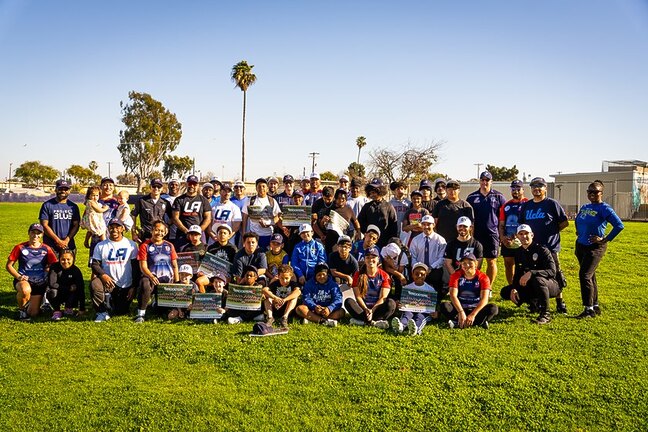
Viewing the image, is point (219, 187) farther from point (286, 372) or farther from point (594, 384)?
point (594, 384)

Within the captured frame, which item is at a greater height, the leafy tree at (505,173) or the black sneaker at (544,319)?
the leafy tree at (505,173)

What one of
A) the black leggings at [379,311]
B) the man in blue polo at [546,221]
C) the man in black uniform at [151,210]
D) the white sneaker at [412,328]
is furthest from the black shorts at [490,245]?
the man in black uniform at [151,210]

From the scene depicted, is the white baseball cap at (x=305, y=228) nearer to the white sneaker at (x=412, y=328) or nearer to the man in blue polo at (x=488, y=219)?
the white sneaker at (x=412, y=328)

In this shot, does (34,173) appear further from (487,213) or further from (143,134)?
(487,213)

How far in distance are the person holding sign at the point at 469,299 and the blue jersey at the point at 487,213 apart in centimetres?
158

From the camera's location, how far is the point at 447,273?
8258 millimetres

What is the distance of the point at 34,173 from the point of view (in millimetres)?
95375

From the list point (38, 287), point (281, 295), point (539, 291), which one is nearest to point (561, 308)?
point (539, 291)

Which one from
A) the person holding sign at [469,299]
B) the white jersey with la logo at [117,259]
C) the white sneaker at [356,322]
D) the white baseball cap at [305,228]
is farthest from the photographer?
the white baseball cap at [305,228]

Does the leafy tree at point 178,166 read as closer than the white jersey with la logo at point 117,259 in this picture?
No

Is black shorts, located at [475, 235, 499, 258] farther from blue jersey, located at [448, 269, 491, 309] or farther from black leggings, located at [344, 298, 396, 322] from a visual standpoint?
black leggings, located at [344, 298, 396, 322]

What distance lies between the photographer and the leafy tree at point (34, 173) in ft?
314

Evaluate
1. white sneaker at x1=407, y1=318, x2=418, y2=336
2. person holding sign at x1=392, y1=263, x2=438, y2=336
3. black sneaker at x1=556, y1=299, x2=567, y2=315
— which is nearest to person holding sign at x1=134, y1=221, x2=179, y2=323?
person holding sign at x1=392, y1=263, x2=438, y2=336

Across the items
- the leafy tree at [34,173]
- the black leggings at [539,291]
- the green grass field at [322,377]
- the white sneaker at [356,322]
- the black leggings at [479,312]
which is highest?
the leafy tree at [34,173]
